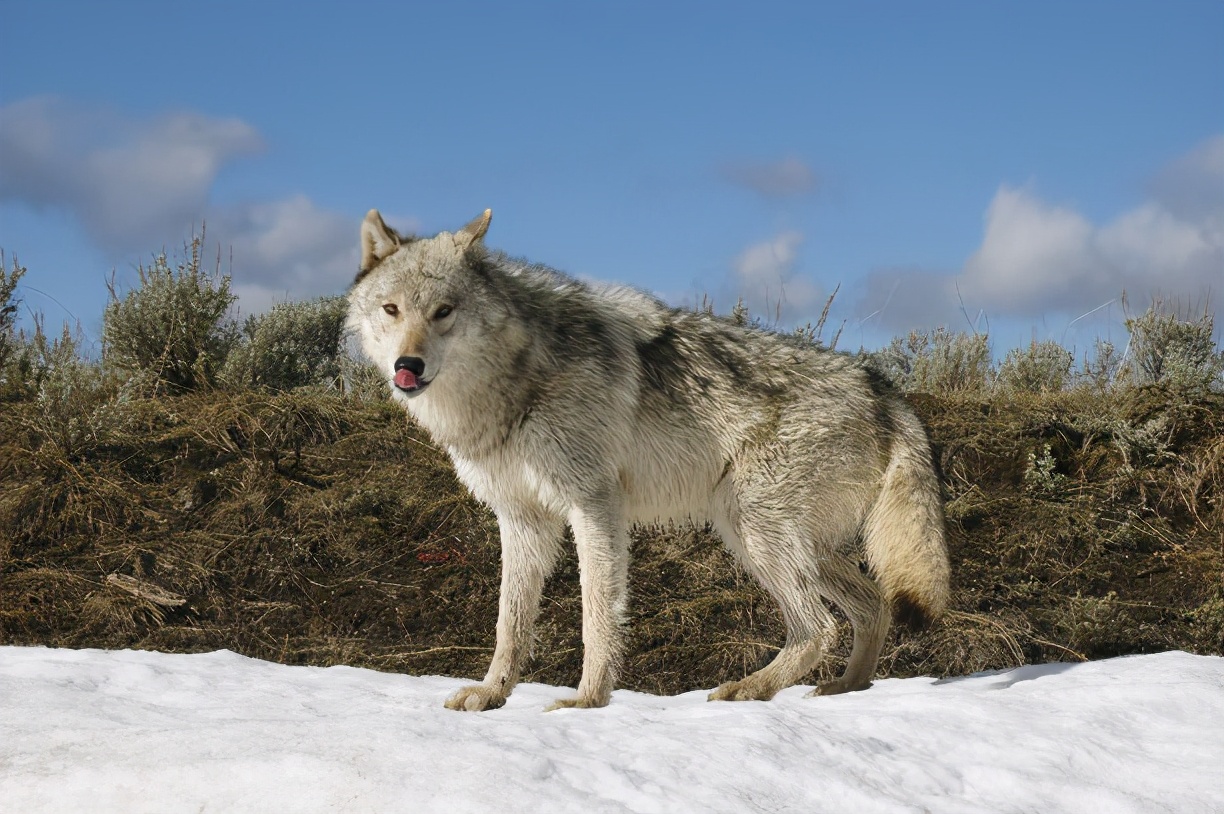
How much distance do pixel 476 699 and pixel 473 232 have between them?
210cm

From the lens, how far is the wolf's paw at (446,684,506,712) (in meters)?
4.80

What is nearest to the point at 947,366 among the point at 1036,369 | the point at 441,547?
the point at 1036,369

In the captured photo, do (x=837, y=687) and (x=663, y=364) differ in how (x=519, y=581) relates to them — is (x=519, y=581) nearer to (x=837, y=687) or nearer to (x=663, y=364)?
(x=663, y=364)

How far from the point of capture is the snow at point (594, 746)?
11.7 feet

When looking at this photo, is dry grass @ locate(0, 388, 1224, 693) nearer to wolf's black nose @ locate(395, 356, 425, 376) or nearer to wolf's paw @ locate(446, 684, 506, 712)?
wolf's paw @ locate(446, 684, 506, 712)

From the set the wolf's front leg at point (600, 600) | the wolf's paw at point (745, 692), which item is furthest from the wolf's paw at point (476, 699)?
the wolf's paw at point (745, 692)

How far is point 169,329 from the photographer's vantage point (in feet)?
33.6

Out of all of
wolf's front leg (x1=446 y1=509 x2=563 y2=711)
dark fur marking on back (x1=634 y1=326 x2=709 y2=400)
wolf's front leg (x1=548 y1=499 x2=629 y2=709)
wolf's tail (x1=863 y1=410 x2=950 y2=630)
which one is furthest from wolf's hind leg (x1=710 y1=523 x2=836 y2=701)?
wolf's front leg (x1=446 y1=509 x2=563 y2=711)

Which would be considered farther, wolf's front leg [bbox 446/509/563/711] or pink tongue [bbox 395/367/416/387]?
wolf's front leg [bbox 446/509/563/711]

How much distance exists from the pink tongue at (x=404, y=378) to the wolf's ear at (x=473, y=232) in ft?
2.43

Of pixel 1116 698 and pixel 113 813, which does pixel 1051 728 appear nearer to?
pixel 1116 698

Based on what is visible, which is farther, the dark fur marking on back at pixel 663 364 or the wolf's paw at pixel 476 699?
the dark fur marking on back at pixel 663 364

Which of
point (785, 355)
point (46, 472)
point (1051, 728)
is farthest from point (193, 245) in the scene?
point (1051, 728)

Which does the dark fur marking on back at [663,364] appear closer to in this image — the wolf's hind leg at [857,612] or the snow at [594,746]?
the wolf's hind leg at [857,612]
